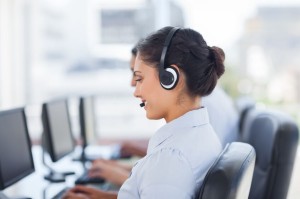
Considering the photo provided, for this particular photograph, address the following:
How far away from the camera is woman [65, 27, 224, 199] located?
1.22m

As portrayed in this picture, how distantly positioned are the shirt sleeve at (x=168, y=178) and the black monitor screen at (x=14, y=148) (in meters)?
0.67

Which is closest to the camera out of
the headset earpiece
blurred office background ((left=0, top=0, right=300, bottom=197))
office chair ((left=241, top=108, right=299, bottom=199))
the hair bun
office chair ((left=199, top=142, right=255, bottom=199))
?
office chair ((left=199, top=142, right=255, bottom=199))

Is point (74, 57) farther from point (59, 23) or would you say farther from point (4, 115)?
point (4, 115)

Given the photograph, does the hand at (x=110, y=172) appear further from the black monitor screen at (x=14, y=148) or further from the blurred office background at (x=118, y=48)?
the blurred office background at (x=118, y=48)

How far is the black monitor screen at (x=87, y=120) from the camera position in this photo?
2.74 metres

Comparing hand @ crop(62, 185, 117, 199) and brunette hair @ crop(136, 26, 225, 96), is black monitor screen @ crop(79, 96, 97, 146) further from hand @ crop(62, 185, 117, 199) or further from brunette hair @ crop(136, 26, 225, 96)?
brunette hair @ crop(136, 26, 225, 96)

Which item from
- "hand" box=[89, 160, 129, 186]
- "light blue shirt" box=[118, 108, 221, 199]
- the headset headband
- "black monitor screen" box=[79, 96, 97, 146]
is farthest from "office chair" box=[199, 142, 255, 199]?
"black monitor screen" box=[79, 96, 97, 146]

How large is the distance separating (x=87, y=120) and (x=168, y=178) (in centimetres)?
172

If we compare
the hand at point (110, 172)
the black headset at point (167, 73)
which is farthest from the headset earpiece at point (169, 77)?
the hand at point (110, 172)

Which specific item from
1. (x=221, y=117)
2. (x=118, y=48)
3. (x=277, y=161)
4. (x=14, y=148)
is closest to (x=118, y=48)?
(x=118, y=48)

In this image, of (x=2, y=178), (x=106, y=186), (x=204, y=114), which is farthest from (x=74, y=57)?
(x=204, y=114)

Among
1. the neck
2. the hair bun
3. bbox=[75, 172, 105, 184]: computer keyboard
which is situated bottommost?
bbox=[75, 172, 105, 184]: computer keyboard

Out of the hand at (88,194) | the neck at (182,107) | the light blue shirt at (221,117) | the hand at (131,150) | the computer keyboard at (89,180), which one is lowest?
the hand at (131,150)

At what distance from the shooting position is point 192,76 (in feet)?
4.26
